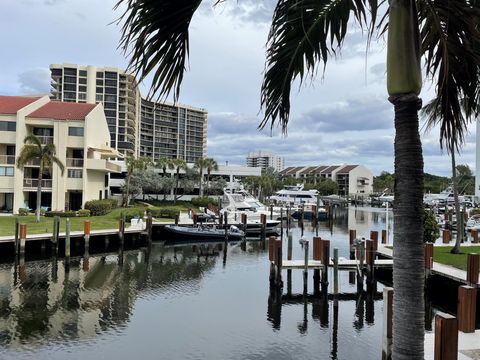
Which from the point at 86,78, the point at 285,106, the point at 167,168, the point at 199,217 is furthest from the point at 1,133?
the point at 86,78

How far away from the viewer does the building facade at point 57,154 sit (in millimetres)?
44469

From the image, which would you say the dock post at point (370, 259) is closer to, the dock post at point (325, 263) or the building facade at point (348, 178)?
the dock post at point (325, 263)

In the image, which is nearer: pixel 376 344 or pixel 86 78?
pixel 376 344

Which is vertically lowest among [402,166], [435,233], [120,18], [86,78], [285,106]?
[435,233]

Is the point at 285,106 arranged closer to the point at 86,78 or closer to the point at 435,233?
the point at 435,233

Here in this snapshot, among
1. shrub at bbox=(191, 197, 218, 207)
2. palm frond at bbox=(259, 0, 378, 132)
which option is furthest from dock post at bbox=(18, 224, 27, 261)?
shrub at bbox=(191, 197, 218, 207)

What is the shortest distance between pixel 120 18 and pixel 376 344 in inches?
592

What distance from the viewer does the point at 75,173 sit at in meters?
46.9

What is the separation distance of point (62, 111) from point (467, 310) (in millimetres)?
45062

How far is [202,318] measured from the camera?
1831 centimetres

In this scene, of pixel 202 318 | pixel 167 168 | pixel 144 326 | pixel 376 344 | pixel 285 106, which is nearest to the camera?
pixel 285 106

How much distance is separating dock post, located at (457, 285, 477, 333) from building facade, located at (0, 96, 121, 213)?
40.4 meters

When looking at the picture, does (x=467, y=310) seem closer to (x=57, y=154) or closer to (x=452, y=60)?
(x=452, y=60)

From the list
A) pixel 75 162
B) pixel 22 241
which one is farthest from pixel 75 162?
pixel 22 241
